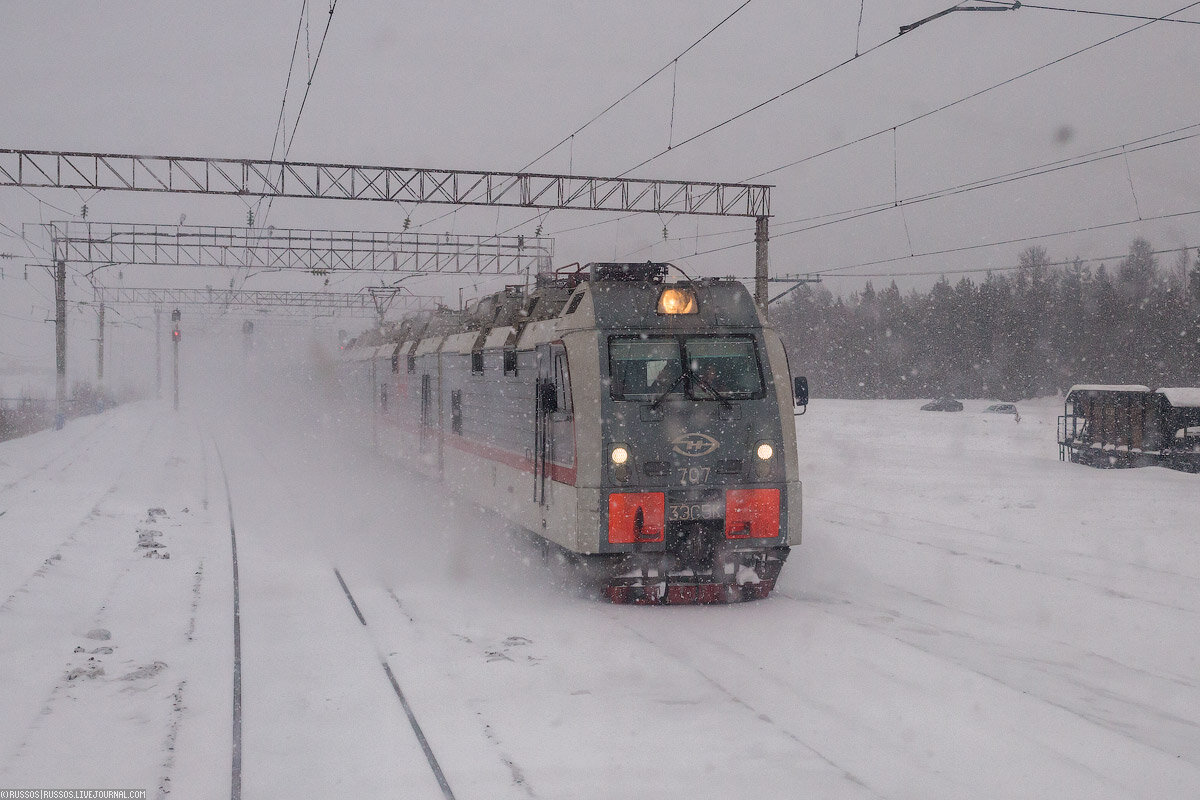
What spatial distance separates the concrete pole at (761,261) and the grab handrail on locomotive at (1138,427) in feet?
33.7

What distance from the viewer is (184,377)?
135 metres

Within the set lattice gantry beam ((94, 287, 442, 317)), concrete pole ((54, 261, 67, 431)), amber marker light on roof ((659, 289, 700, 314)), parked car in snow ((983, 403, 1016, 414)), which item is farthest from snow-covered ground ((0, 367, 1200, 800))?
parked car in snow ((983, 403, 1016, 414))

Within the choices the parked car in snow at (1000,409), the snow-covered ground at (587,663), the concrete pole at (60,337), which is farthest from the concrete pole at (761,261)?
the parked car in snow at (1000,409)

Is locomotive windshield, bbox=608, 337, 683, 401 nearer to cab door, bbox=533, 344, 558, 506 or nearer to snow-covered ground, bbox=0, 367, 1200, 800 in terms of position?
cab door, bbox=533, 344, 558, 506

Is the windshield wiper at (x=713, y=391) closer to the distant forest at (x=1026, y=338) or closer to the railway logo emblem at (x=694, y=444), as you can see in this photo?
the railway logo emblem at (x=694, y=444)

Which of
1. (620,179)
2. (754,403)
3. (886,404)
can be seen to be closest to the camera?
(754,403)

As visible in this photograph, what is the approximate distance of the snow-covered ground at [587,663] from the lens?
584 cm

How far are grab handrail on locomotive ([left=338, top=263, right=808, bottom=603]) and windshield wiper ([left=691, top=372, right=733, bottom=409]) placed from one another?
0.01m

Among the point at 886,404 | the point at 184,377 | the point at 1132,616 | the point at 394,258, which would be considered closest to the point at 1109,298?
the point at 886,404

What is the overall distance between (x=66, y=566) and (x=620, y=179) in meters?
14.1

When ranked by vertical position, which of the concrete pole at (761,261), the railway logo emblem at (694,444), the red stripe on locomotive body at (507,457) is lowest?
the red stripe on locomotive body at (507,457)

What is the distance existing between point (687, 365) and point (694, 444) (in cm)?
84

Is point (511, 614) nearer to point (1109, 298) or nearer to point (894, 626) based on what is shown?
point (894, 626)

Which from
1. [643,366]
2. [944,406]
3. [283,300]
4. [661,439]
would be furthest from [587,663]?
[944,406]
